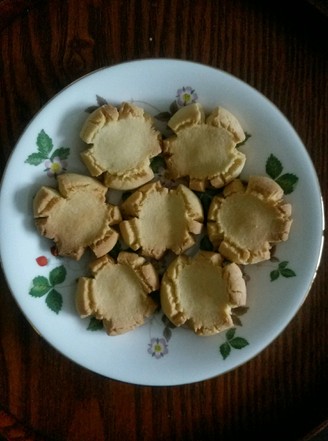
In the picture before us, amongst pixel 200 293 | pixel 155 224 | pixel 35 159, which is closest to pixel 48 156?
pixel 35 159

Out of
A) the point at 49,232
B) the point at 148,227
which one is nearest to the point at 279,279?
the point at 148,227

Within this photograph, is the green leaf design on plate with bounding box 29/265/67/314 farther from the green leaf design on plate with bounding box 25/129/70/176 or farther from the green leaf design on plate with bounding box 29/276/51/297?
→ the green leaf design on plate with bounding box 25/129/70/176

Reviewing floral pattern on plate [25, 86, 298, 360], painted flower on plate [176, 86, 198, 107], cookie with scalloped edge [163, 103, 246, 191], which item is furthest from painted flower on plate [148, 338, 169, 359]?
painted flower on plate [176, 86, 198, 107]

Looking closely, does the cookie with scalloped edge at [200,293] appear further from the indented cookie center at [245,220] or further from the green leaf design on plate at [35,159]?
the green leaf design on plate at [35,159]

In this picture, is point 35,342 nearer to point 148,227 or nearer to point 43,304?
point 43,304

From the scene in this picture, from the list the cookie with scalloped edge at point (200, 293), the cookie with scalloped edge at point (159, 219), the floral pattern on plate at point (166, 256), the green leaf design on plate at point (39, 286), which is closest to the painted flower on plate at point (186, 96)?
the floral pattern on plate at point (166, 256)

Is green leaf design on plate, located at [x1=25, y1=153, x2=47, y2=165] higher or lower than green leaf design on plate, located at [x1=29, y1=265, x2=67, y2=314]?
above
